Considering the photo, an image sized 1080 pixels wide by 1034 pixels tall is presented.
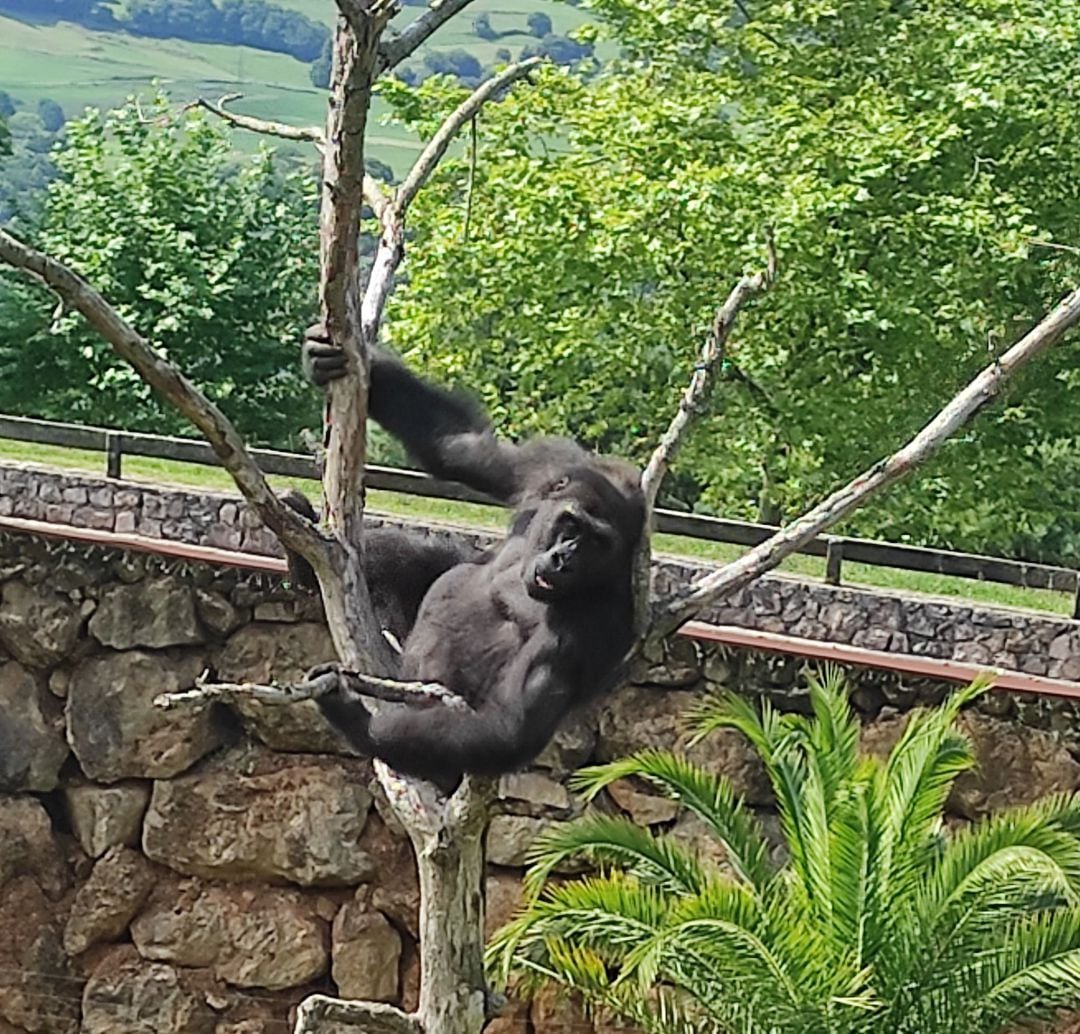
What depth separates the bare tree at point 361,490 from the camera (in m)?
5.04

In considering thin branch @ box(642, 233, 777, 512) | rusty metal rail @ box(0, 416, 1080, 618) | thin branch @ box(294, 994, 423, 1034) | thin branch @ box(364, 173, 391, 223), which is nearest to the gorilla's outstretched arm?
thin branch @ box(364, 173, 391, 223)

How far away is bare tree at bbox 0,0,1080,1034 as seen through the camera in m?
5.04

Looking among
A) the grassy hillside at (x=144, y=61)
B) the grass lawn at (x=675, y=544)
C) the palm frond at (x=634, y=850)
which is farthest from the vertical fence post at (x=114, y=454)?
the grassy hillside at (x=144, y=61)

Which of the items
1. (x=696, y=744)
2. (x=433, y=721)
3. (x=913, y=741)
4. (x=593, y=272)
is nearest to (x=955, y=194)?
(x=593, y=272)

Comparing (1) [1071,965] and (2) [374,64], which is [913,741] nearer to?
(1) [1071,965]

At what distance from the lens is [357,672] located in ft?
17.7

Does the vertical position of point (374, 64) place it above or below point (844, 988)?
above

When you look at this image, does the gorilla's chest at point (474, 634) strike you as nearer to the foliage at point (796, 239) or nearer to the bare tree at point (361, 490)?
the bare tree at point (361, 490)

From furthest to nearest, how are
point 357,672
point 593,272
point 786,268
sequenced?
point 593,272, point 786,268, point 357,672

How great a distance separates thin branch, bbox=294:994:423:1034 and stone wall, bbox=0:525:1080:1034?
6.14 metres

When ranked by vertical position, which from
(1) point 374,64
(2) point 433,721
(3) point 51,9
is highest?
(1) point 374,64

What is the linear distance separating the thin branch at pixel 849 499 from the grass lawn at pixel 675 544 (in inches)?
253

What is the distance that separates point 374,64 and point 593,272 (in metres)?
15.7

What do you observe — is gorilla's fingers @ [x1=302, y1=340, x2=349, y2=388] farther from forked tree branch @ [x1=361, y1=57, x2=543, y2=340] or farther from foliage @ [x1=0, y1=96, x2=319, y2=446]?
foliage @ [x1=0, y1=96, x2=319, y2=446]
